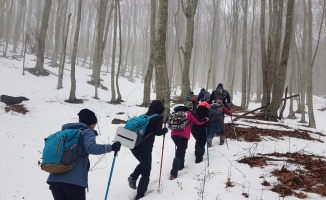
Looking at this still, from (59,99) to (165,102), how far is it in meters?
10.4

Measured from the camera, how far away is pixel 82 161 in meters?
3.60

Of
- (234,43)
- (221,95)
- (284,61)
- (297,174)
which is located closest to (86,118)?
(297,174)

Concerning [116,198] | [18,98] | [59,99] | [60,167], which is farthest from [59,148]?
[59,99]

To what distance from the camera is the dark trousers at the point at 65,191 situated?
3.41 metres

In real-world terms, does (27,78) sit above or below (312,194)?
above

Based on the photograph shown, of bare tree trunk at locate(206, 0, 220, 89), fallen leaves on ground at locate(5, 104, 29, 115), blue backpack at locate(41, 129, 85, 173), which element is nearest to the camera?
blue backpack at locate(41, 129, 85, 173)

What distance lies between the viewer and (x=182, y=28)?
36.1m

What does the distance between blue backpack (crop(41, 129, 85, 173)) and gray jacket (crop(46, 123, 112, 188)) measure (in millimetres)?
98

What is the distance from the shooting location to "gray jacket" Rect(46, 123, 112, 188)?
3.41 metres

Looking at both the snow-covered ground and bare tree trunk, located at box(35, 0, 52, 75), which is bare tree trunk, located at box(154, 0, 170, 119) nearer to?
the snow-covered ground

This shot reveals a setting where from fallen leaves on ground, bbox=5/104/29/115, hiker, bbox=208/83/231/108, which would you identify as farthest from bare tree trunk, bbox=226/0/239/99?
fallen leaves on ground, bbox=5/104/29/115

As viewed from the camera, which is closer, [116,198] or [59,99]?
[116,198]

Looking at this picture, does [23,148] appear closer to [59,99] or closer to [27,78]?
[59,99]

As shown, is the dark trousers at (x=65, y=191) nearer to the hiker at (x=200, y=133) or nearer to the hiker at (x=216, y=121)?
the hiker at (x=200, y=133)
